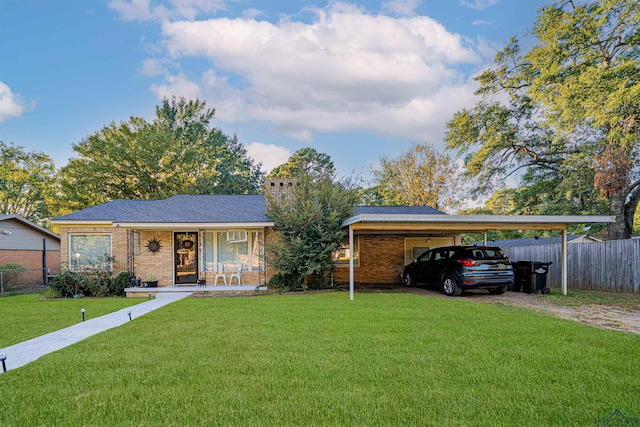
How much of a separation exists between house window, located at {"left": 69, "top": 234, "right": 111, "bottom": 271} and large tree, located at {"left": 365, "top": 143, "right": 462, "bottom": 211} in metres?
21.3

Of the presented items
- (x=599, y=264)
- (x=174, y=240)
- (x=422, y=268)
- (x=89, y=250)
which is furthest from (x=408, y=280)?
(x=89, y=250)

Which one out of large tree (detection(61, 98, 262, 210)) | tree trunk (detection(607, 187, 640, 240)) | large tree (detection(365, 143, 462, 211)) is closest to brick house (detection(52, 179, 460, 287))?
tree trunk (detection(607, 187, 640, 240))

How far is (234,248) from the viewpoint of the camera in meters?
13.6

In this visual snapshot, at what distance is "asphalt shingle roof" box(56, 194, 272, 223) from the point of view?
504 inches

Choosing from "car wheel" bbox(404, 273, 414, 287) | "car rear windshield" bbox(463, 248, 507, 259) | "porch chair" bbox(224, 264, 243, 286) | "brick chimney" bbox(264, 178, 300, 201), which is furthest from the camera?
"car wheel" bbox(404, 273, 414, 287)

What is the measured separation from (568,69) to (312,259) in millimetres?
→ 13311

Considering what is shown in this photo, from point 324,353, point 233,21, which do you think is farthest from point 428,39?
point 324,353

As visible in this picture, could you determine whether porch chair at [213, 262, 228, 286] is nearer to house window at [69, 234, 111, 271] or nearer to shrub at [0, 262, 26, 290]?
house window at [69, 234, 111, 271]

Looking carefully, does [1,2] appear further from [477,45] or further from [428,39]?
[477,45]

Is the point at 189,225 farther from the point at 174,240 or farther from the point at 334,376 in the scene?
the point at 334,376

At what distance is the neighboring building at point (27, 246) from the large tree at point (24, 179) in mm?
11099

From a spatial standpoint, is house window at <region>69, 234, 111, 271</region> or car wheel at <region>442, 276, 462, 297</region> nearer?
car wheel at <region>442, 276, 462, 297</region>

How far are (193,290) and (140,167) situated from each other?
56.8 ft

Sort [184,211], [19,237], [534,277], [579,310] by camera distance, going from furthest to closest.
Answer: [19,237] < [184,211] < [534,277] < [579,310]
